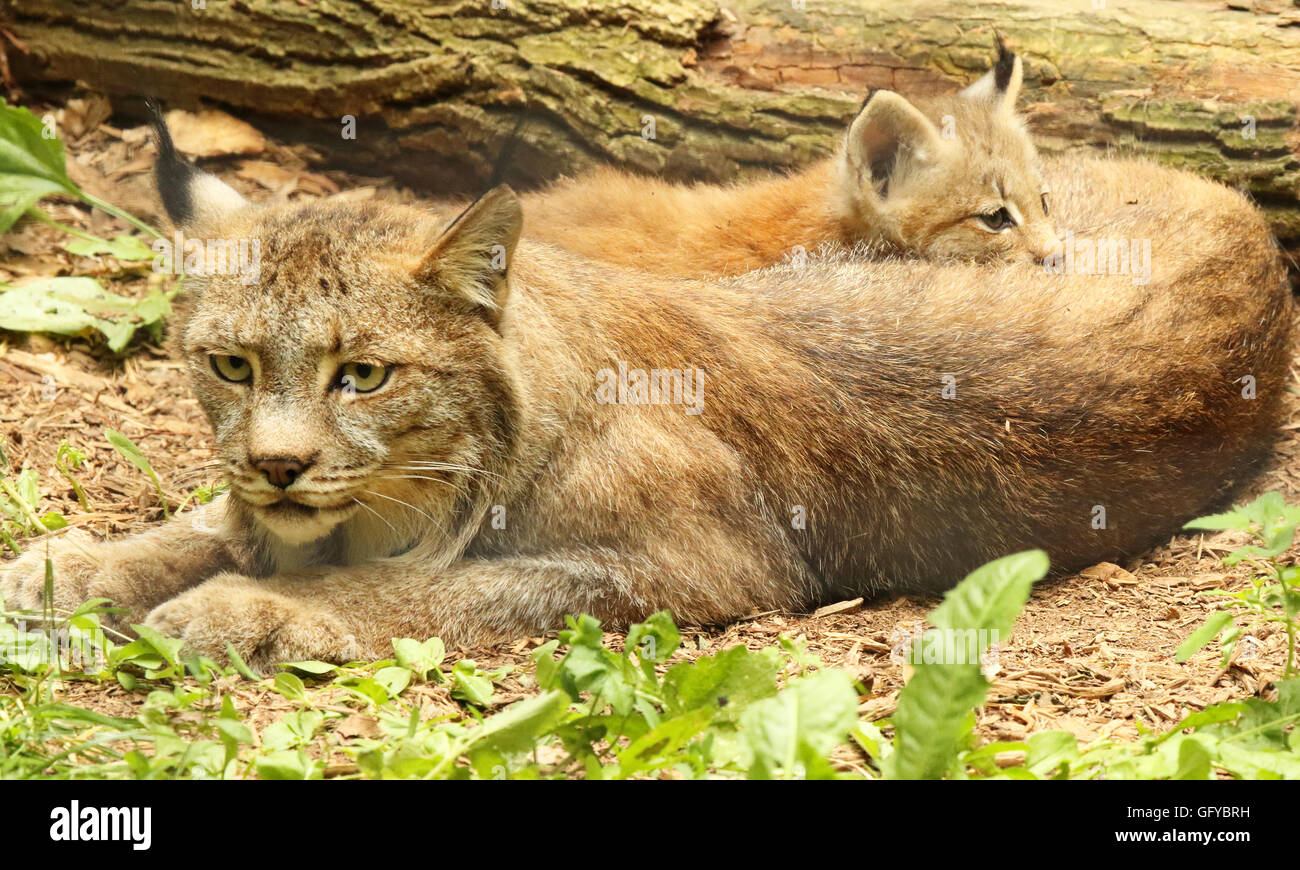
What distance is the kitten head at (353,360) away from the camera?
4258mm

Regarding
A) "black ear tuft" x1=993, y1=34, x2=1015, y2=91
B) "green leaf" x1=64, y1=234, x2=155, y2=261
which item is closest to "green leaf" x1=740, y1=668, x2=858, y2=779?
"black ear tuft" x1=993, y1=34, x2=1015, y2=91

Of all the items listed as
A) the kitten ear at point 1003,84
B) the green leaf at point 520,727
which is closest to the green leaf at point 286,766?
the green leaf at point 520,727

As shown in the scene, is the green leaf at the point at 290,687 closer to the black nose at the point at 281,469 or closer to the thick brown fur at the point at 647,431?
the thick brown fur at the point at 647,431

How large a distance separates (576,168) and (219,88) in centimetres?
261

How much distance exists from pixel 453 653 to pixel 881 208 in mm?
3587

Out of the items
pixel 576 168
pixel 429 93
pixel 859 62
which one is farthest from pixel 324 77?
pixel 859 62

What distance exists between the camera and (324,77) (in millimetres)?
8180

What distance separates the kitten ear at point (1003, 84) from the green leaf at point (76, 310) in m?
4.97

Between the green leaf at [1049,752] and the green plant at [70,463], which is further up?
the green plant at [70,463]

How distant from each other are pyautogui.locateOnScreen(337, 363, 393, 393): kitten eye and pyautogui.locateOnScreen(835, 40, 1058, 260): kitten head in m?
3.39

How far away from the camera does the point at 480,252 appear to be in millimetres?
4414

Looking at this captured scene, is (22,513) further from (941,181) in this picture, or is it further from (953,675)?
(941,181)

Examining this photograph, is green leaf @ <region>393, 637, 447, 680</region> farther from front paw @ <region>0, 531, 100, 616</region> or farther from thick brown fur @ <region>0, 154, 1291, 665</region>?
front paw @ <region>0, 531, 100, 616</region>
